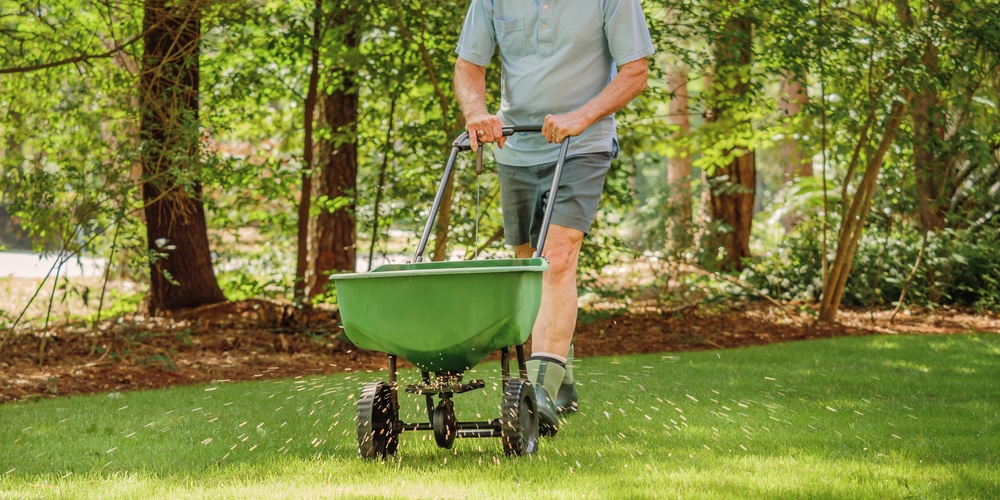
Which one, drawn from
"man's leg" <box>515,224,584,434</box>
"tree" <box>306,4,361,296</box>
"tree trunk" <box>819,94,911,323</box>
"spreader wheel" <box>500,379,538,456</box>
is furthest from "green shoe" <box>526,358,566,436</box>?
"tree trunk" <box>819,94,911,323</box>

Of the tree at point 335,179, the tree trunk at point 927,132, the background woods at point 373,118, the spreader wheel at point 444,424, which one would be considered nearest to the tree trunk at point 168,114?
the background woods at point 373,118

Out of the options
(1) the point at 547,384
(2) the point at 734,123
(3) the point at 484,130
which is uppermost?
(2) the point at 734,123

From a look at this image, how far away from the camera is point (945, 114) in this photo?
7.35 m

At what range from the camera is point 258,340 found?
24.1 ft

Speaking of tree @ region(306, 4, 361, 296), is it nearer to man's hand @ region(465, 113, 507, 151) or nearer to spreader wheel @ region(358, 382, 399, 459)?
man's hand @ region(465, 113, 507, 151)

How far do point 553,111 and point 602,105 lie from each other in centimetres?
26

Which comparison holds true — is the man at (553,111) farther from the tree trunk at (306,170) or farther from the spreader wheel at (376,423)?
the tree trunk at (306,170)

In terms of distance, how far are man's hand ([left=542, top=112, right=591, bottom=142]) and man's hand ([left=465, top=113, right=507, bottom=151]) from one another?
16cm

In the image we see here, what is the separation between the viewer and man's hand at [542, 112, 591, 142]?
3.55 meters

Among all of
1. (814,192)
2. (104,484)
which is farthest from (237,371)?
(814,192)

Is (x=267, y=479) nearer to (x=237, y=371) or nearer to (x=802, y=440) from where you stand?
(x=802, y=440)

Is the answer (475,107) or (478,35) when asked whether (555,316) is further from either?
(478,35)

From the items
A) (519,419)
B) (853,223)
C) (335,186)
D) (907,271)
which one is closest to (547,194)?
(519,419)

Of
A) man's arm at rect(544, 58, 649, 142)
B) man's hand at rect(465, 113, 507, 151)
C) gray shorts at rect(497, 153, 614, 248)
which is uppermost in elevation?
man's arm at rect(544, 58, 649, 142)
